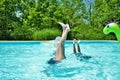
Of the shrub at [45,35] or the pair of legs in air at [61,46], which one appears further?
the shrub at [45,35]

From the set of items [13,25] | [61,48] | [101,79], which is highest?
[13,25]

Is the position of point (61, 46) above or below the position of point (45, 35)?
below

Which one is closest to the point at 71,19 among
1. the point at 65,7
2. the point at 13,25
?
the point at 65,7

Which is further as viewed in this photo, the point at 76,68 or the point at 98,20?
the point at 98,20

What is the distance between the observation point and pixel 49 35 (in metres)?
19.8

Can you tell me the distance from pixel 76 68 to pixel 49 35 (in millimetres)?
11548

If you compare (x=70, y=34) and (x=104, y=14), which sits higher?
(x=104, y=14)

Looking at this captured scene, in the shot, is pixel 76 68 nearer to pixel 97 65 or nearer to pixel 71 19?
pixel 97 65

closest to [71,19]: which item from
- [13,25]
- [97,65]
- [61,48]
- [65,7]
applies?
[65,7]

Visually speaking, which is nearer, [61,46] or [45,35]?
[61,46]

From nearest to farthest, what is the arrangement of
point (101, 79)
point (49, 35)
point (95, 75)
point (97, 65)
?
point (101, 79) < point (95, 75) < point (97, 65) < point (49, 35)

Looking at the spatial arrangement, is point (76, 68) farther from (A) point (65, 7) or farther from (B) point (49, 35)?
(A) point (65, 7)

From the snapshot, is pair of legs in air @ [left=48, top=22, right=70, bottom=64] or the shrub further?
the shrub

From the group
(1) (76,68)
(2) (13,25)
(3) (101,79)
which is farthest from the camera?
(2) (13,25)
